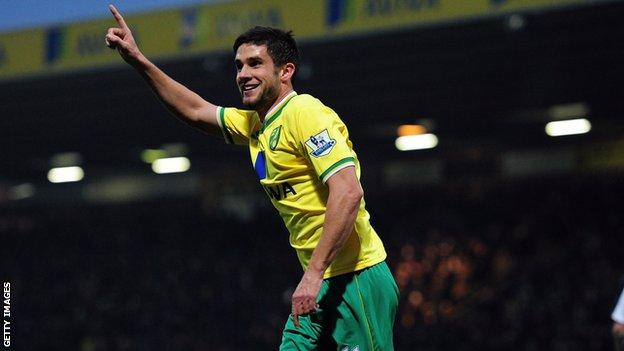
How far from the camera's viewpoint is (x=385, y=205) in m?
21.6

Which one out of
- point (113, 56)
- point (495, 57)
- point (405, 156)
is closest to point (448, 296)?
point (405, 156)

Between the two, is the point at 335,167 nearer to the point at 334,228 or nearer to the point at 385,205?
the point at 334,228

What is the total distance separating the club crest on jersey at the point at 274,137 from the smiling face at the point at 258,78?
13cm

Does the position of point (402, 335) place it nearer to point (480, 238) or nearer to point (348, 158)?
point (480, 238)

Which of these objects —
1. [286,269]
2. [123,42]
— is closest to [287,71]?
[123,42]

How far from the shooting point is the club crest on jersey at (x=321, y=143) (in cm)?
362

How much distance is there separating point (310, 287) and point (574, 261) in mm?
15654

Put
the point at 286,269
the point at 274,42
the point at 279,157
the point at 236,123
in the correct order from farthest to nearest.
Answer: the point at 286,269 < the point at 236,123 < the point at 274,42 < the point at 279,157

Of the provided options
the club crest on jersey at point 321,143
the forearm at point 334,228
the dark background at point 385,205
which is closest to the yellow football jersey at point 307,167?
the club crest on jersey at point 321,143

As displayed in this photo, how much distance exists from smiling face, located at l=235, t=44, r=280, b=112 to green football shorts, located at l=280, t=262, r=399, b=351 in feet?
2.40

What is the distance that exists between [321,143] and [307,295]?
1.79 ft

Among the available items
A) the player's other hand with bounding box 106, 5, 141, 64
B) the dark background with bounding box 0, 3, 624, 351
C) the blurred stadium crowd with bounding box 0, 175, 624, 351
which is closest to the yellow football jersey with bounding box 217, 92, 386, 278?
the player's other hand with bounding box 106, 5, 141, 64

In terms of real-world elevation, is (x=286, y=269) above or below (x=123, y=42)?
above

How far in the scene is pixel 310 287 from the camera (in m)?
3.49
